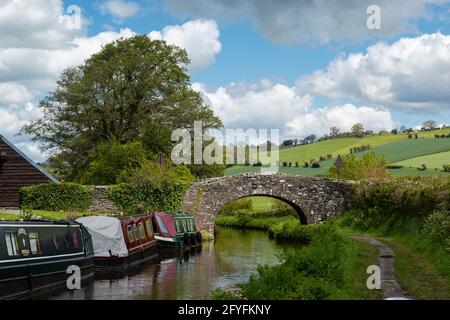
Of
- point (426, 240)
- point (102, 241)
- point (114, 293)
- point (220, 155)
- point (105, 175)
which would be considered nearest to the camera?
point (114, 293)

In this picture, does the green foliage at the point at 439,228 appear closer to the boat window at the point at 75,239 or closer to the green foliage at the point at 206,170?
the boat window at the point at 75,239

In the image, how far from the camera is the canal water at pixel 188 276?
17969 mm

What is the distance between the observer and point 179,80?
47000mm

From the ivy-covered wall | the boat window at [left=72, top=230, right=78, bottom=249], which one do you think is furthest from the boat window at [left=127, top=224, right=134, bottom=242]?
the ivy-covered wall

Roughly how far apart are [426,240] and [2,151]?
22897mm

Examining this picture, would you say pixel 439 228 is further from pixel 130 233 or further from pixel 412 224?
pixel 130 233

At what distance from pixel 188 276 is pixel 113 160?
19.8 metres

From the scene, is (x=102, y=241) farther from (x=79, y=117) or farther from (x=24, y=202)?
(x=79, y=117)

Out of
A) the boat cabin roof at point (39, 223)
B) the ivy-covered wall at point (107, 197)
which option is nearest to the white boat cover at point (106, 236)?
the boat cabin roof at point (39, 223)

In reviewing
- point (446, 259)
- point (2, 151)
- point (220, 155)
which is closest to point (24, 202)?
point (2, 151)

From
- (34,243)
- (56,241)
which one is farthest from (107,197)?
(34,243)

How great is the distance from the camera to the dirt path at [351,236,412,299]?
44.6ft

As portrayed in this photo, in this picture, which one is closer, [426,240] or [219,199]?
[426,240]

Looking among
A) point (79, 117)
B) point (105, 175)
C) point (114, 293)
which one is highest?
point (79, 117)
